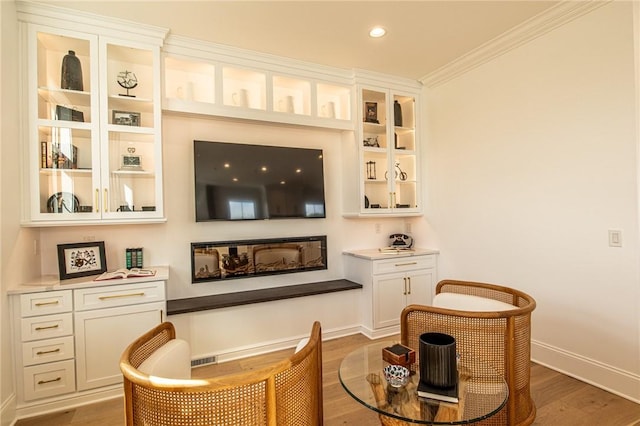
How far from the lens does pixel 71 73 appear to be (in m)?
2.55

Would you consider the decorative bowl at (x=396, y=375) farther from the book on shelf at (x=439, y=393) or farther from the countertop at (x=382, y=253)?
the countertop at (x=382, y=253)

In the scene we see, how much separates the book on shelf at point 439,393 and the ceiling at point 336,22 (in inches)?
102

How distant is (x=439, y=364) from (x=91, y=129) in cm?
294

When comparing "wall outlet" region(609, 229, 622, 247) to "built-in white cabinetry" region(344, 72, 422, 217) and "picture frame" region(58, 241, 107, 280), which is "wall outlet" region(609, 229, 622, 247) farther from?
"picture frame" region(58, 241, 107, 280)

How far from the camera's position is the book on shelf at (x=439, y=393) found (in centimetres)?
144

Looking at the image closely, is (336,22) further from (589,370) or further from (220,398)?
(589,370)

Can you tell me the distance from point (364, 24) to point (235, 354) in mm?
3176

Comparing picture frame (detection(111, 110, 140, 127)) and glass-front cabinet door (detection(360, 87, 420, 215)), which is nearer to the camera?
picture frame (detection(111, 110, 140, 127))

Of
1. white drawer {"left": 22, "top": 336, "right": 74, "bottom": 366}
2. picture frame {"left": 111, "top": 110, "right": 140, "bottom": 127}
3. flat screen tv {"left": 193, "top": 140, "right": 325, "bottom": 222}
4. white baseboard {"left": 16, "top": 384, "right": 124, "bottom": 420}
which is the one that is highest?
picture frame {"left": 111, "top": 110, "right": 140, "bottom": 127}

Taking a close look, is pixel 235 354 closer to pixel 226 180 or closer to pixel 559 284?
pixel 226 180

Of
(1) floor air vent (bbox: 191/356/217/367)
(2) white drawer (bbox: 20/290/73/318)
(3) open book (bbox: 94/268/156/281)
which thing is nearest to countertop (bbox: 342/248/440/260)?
(1) floor air vent (bbox: 191/356/217/367)

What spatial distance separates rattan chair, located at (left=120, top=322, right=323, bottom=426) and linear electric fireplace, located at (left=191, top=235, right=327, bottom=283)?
186 cm

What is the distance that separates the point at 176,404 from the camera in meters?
1.12

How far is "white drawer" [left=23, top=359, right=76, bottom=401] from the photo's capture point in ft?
7.29
